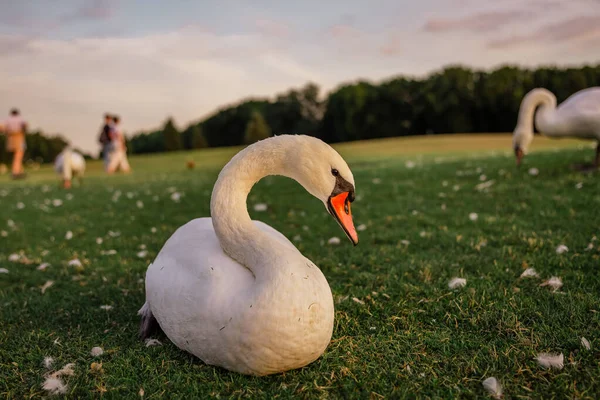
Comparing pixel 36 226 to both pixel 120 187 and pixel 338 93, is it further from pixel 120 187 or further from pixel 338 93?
pixel 338 93

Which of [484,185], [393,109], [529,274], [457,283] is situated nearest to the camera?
[457,283]

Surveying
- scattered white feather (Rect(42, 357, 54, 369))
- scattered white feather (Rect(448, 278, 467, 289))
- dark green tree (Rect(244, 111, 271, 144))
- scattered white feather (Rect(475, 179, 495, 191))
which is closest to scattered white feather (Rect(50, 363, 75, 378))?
scattered white feather (Rect(42, 357, 54, 369))

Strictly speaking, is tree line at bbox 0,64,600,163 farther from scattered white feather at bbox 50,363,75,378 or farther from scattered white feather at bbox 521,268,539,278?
scattered white feather at bbox 50,363,75,378

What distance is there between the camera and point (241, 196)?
341 centimetres

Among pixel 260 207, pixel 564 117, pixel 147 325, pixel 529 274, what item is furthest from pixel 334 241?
pixel 564 117

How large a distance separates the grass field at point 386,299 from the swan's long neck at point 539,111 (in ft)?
4.67

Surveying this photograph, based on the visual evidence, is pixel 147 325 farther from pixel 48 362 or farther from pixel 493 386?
pixel 493 386

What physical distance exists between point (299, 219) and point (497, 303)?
470 centimetres

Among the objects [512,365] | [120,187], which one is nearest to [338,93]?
[120,187]

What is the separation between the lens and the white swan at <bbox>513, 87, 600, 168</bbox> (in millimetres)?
9500

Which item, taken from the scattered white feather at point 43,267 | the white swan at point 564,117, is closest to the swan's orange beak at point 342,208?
the scattered white feather at point 43,267

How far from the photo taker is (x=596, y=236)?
5844 millimetres

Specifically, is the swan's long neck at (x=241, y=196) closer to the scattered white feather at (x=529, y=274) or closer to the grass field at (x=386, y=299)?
the grass field at (x=386, y=299)

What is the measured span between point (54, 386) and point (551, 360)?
10.8 feet
